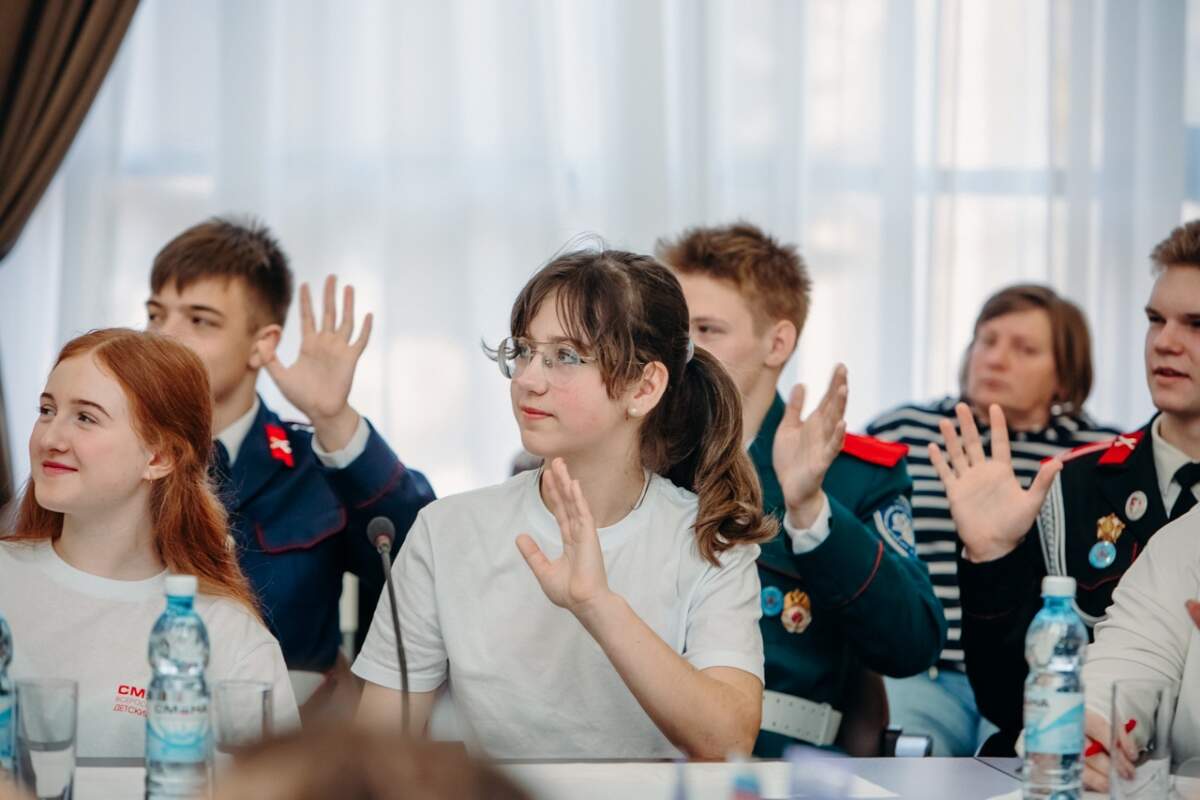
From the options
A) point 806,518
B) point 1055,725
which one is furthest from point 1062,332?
point 1055,725

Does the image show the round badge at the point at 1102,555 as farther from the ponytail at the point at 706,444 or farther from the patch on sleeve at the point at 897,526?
the ponytail at the point at 706,444

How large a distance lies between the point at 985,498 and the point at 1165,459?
367 millimetres

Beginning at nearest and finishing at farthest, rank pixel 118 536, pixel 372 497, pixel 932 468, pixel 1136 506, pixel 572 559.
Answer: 1. pixel 572 559
2. pixel 118 536
3. pixel 1136 506
4. pixel 372 497
5. pixel 932 468

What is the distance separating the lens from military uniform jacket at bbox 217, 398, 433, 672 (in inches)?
94.8

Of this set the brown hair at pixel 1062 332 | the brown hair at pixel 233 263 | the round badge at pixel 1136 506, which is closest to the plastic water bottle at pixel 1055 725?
the round badge at pixel 1136 506

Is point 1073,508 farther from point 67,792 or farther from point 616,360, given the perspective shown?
point 67,792

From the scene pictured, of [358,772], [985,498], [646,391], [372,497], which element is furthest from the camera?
[372,497]

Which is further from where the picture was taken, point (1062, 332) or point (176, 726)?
point (1062, 332)

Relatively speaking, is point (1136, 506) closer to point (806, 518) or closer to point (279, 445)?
point (806, 518)

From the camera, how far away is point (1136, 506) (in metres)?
2.19

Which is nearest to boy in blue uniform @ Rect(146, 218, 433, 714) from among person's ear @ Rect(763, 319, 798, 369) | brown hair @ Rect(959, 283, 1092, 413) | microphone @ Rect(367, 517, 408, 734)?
microphone @ Rect(367, 517, 408, 734)

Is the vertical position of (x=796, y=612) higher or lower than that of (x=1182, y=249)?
lower

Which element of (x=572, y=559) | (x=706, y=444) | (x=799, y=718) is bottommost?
(x=799, y=718)

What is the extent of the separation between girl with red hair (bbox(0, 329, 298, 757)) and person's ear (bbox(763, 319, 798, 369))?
100 cm
